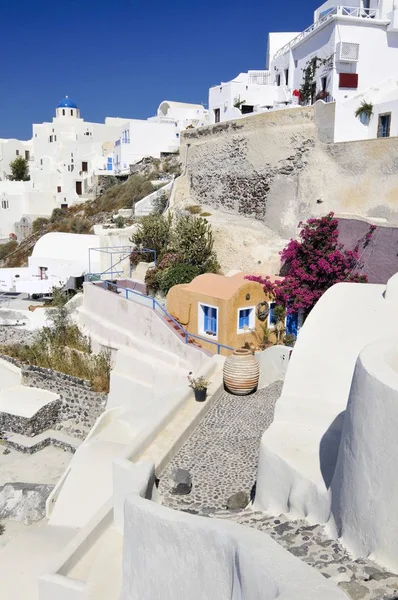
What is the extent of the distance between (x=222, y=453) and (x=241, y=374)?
2.09 metres

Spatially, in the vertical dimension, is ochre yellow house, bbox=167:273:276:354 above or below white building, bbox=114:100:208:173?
below

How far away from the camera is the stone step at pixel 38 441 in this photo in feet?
44.7

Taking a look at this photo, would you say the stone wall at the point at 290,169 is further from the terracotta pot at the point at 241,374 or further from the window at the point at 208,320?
the terracotta pot at the point at 241,374

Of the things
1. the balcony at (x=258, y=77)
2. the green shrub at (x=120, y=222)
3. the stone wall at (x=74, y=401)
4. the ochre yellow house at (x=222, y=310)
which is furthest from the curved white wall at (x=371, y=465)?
the balcony at (x=258, y=77)

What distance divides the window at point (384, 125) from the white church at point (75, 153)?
23870 mm

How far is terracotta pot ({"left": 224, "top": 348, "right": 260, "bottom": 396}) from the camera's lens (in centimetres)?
942

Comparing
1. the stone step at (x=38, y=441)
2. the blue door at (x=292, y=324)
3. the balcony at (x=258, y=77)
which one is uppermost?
the balcony at (x=258, y=77)

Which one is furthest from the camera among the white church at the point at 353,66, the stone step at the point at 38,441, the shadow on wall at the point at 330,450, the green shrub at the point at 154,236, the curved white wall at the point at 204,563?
the green shrub at the point at 154,236

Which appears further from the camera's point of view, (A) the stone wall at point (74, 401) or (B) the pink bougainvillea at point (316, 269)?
(A) the stone wall at point (74, 401)

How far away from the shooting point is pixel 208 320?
13.2m

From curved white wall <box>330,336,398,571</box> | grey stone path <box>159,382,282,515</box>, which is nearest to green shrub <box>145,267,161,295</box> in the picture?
grey stone path <box>159,382,282,515</box>

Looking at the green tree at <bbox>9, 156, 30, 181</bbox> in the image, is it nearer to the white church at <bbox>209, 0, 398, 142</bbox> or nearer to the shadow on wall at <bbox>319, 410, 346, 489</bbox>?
the white church at <bbox>209, 0, 398, 142</bbox>

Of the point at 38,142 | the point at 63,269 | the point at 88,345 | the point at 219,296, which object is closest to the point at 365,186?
the point at 219,296

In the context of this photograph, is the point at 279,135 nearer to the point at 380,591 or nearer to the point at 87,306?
the point at 87,306
